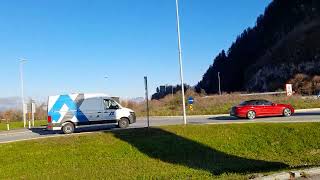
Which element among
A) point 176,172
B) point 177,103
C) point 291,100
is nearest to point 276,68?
point 177,103

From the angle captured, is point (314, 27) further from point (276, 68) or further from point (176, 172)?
point (176, 172)

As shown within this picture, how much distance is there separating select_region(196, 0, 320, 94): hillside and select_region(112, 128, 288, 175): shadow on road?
272ft

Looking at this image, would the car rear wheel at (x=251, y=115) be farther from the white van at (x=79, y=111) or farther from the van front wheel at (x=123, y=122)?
the white van at (x=79, y=111)

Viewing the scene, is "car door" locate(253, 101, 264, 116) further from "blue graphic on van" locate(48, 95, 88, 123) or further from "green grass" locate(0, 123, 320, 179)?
"blue graphic on van" locate(48, 95, 88, 123)

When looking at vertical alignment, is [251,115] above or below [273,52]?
below

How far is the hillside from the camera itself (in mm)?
120000

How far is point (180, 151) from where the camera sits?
22.3m

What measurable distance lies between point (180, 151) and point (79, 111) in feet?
33.0

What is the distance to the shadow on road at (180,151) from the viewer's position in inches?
721

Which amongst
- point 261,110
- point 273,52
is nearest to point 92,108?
point 261,110

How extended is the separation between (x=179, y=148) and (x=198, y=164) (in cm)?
393

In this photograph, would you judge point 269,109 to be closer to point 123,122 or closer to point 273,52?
point 123,122

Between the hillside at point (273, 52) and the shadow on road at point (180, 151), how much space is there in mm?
82823

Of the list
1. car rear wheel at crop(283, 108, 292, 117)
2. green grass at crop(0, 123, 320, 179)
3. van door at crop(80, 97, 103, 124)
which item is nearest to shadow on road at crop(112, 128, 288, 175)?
green grass at crop(0, 123, 320, 179)
